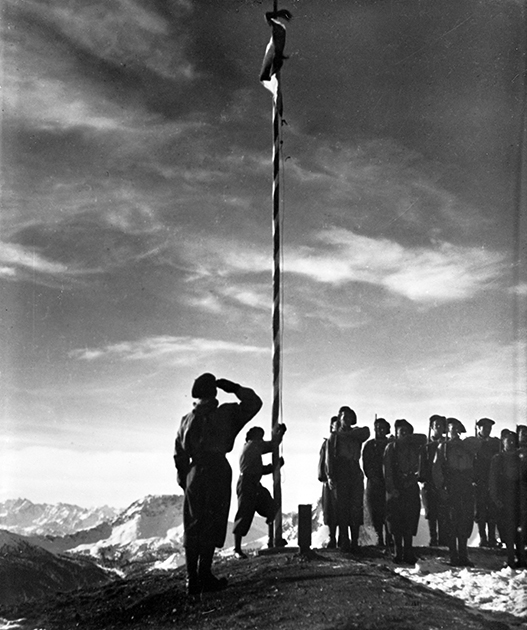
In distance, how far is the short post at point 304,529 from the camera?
31.4 feet

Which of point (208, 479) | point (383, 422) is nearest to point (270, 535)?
point (383, 422)

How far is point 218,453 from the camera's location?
309 inches

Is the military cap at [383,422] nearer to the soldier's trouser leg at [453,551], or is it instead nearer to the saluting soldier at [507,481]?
the saluting soldier at [507,481]

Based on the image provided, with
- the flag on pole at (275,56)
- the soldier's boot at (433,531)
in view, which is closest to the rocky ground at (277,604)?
the soldier's boot at (433,531)

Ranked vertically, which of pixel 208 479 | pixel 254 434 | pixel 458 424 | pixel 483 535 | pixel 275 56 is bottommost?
pixel 483 535

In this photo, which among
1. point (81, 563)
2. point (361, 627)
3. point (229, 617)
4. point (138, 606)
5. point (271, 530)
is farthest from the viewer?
point (81, 563)

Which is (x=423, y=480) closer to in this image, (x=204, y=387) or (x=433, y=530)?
(x=433, y=530)

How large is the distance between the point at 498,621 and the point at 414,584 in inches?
64.4

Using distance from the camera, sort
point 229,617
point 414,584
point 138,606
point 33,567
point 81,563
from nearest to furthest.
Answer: point 229,617, point 138,606, point 414,584, point 33,567, point 81,563

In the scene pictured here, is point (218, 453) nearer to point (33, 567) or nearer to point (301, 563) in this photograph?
point (301, 563)

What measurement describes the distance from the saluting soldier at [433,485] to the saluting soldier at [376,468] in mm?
816

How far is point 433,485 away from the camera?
12.1m

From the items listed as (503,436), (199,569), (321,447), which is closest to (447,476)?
(503,436)

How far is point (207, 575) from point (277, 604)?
1162 millimetres
